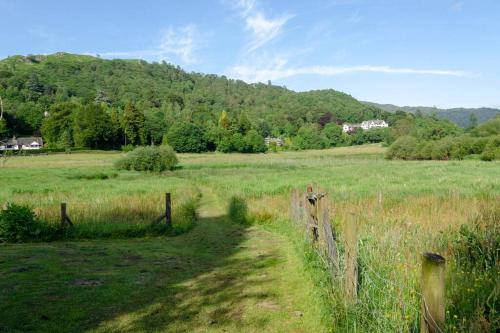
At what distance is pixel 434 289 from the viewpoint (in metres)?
2.81

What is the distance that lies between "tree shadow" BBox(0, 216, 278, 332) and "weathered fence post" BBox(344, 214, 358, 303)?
5.33 feet

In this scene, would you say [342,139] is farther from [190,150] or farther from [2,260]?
[2,260]

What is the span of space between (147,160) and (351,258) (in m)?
46.9

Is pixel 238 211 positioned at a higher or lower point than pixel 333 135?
lower

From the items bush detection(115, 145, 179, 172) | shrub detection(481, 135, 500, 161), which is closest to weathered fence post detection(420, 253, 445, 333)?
bush detection(115, 145, 179, 172)

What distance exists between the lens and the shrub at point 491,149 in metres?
74.1

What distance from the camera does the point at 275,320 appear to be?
650 cm

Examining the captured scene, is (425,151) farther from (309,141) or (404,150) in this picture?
(309,141)

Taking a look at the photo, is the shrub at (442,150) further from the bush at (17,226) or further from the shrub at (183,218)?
the bush at (17,226)

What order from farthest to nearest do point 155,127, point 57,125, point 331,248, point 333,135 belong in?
Answer: point 333,135
point 155,127
point 57,125
point 331,248

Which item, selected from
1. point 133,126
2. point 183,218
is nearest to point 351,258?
point 183,218

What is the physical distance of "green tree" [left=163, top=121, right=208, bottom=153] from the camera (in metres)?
102

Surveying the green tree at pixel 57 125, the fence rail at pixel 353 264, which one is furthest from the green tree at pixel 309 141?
the fence rail at pixel 353 264

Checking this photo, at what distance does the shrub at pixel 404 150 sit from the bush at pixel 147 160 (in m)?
57.1
